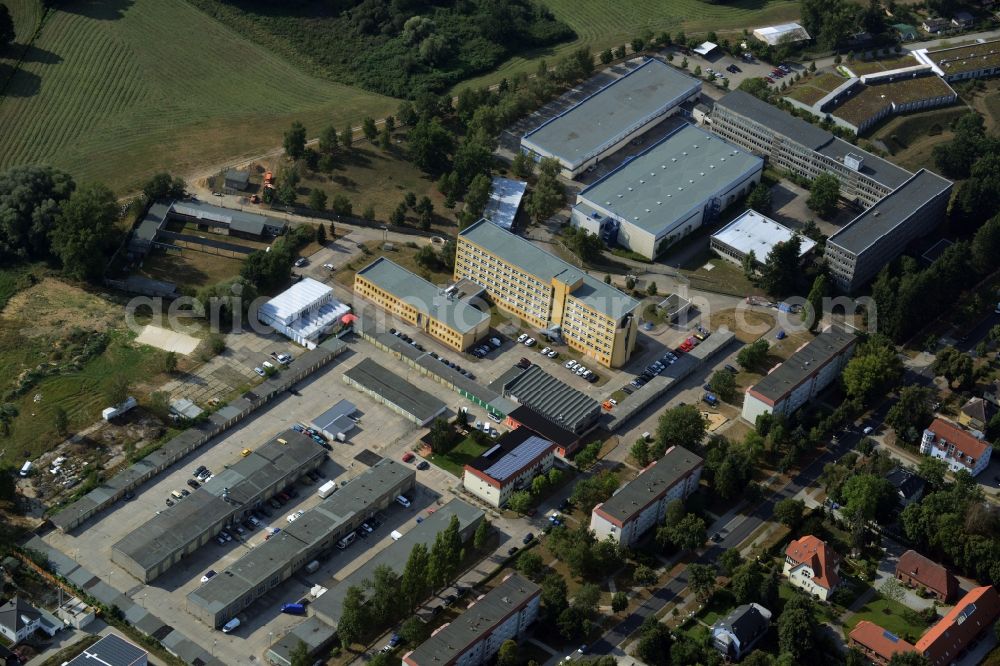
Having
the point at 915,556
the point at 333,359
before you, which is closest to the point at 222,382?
the point at 333,359

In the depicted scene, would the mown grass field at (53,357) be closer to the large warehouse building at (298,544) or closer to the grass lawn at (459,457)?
the large warehouse building at (298,544)

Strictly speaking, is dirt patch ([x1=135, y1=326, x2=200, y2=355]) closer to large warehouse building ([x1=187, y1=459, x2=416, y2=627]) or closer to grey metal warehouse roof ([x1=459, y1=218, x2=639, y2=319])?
large warehouse building ([x1=187, y1=459, x2=416, y2=627])

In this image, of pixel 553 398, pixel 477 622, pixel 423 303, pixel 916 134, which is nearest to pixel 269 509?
pixel 477 622

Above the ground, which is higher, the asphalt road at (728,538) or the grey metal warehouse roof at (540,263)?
the grey metal warehouse roof at (540,263)

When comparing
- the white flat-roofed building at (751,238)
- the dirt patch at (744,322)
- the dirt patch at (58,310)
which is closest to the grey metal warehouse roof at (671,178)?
the white flat-roofed building at (751,238)

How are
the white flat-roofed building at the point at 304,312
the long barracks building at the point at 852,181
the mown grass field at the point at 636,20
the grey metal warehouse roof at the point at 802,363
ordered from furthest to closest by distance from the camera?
the mown grass field at the point at 636,20, the long barracks building at the point at 852,181, the white flat-roofed building at the point at 304,312, the grey metal warehouse roof at the point at 802,363

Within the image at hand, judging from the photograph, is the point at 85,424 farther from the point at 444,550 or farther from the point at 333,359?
the point at 444,550

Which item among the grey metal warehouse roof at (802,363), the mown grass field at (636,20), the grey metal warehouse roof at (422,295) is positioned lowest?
the grey metal warehouse roof at (422,295)
